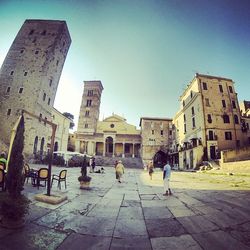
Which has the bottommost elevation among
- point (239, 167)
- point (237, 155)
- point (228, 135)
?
point (239, 167)

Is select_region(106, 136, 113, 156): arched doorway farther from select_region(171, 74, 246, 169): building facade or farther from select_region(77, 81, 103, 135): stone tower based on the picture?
select_region(171, 74, 246, 169): building facade

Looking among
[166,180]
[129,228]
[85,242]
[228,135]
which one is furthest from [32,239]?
[228,135]

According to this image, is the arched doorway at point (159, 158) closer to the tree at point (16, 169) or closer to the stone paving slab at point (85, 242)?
the tree at point (16, 169)

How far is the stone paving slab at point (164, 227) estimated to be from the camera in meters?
3.56

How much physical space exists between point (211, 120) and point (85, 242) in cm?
2891

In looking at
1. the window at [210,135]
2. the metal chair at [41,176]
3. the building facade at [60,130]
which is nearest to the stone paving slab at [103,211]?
the metal chair at [41,176]

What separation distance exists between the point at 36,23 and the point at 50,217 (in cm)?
3581

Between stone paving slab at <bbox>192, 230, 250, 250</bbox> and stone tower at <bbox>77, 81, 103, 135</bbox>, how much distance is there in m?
42.5

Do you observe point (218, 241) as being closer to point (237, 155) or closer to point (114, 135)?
point (237, 155)

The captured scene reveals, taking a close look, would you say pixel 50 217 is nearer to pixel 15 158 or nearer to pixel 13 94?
pixel 15 158

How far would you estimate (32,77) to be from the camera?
85.3ft

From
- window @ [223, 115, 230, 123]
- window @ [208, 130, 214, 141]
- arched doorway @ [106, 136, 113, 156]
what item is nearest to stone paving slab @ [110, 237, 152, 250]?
window @ [208, 130, 214, 141]

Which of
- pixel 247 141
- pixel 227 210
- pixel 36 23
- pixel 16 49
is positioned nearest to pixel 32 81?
pixel 16 49

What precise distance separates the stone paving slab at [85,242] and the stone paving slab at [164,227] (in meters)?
1.01
